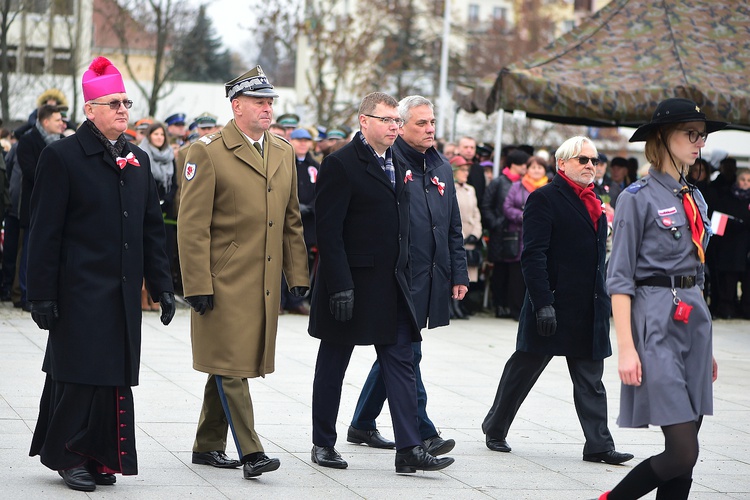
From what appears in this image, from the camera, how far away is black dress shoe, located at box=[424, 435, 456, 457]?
720 centimetres

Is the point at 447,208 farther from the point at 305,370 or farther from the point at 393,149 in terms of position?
the point at 305,370

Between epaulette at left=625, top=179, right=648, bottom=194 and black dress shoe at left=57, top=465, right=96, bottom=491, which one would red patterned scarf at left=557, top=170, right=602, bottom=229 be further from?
black dress shoe at left=57, top=465, right=96, bottom=491

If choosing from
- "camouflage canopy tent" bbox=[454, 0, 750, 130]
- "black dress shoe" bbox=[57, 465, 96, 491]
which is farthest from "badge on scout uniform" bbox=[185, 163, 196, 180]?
"camouflage canopy tent" bbox=[454, 0, 750, 130]

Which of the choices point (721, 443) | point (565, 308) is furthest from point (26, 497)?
point (721, 443)

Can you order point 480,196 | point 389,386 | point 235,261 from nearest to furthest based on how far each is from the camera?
point 235,261, point 389,386, point 480,196

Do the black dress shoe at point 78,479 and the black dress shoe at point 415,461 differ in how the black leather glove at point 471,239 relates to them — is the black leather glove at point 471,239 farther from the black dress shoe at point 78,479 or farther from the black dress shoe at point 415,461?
the black dress shoe at point 78,479

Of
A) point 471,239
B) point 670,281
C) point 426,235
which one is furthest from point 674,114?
point 471,239

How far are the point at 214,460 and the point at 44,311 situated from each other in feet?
4.34

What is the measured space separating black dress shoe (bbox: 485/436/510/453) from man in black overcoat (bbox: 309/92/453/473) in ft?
2.54

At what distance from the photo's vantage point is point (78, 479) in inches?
238

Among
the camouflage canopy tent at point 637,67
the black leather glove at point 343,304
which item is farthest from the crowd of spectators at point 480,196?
the black leather glove at point 343,304

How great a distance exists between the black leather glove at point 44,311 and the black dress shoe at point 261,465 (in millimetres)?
1284

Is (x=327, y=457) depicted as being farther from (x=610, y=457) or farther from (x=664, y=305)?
(x=664, y=305)

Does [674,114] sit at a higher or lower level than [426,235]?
higher
